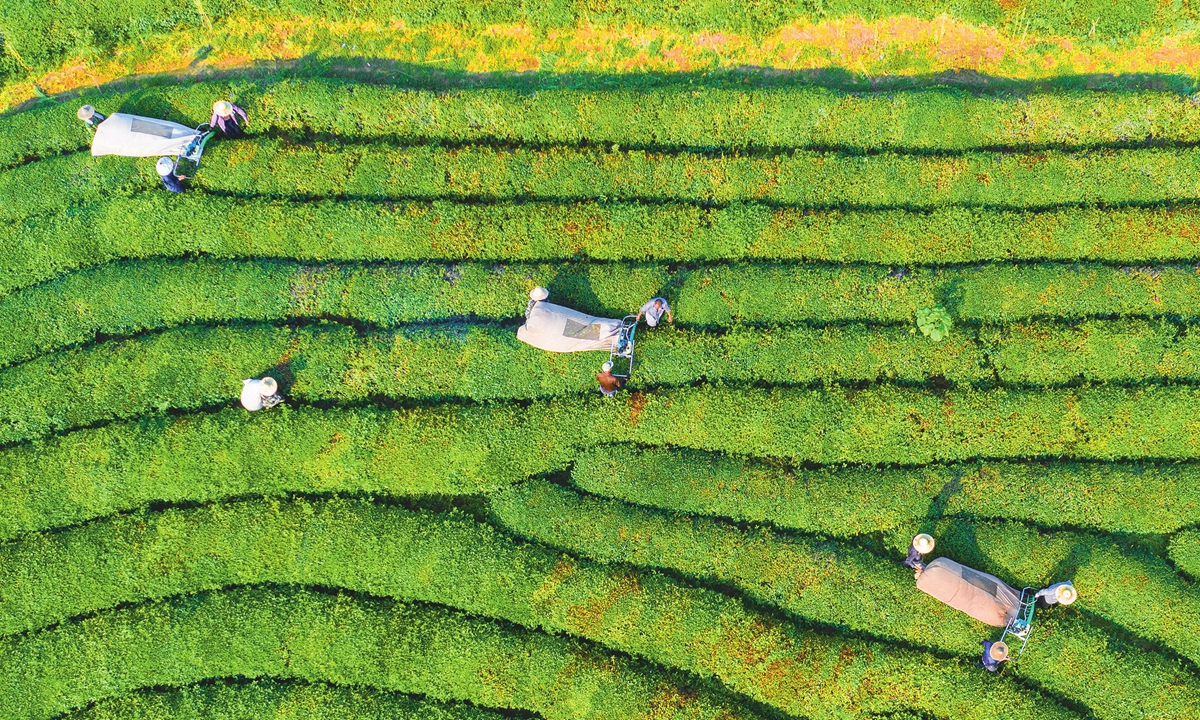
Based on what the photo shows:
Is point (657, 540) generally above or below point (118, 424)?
below

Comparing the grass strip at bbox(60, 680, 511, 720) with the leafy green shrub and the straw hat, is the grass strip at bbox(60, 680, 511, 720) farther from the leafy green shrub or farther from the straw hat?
the leafy green shrub

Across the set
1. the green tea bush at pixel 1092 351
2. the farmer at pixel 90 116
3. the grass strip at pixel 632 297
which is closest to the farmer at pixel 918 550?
the green tea bush at pixel 1092 351

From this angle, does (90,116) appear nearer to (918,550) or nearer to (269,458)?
(269,458)

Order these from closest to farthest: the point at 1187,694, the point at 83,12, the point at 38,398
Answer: the point at 1187,694
the point at 38,398
the point at 83,12

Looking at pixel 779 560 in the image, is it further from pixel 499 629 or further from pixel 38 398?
pixel 38 398

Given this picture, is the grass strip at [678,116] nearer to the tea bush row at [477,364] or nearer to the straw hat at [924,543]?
the tea bush row at [477,364]

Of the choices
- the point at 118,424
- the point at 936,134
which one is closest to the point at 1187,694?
the point at 936,134
